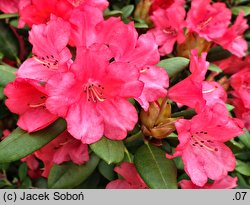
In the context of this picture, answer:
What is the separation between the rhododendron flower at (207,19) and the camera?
4.80ft

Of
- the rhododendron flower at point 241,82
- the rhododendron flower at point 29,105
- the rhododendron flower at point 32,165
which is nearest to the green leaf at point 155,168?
the rhododendron flower at point 29,105

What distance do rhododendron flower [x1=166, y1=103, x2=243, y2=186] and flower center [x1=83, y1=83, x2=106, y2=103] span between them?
20cm

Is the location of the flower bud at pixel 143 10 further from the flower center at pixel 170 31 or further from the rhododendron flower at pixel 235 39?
the rhododendron flower at pixel 235 39

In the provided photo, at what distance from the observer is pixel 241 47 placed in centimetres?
155

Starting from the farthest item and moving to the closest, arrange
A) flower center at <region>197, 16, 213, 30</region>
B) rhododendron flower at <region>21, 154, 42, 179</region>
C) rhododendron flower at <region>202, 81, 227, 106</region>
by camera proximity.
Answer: rhododendron flower at <region>21, 154, 42, 179</region> → flower center at <region>197, 16, 213, 30</region> → rhododendron flower at <region>202, 81, 227, 106</region>

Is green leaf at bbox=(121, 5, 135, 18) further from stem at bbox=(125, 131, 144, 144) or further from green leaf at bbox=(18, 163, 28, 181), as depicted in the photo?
green leaf at bbox=(18, 163, 28, 181)

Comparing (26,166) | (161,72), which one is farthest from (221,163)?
(26,166)

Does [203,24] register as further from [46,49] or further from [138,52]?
[46,49]

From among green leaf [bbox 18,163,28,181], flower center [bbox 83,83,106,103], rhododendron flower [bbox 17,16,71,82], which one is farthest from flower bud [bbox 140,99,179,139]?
green leaf [bbox 18,163,28,181]

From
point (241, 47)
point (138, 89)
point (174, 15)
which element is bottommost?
point (241, 47)

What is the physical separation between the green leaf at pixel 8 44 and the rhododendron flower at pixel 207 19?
0.64 m

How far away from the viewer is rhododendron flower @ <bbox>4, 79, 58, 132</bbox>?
3.38ft
